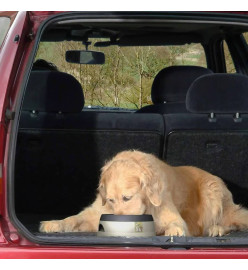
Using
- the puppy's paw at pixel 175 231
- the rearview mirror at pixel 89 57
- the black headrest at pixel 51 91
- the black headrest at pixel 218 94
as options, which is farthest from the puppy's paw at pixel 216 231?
the rearview mirror at pixel 89 57

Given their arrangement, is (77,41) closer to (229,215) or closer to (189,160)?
(189,160)

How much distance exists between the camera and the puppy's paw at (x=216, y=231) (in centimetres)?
529

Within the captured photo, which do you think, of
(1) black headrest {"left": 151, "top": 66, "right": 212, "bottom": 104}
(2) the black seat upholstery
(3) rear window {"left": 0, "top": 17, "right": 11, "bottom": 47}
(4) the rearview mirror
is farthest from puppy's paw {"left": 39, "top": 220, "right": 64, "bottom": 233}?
(1) black headrest {"left": 151, "top": 66, "right": 212, "bottom": 104}

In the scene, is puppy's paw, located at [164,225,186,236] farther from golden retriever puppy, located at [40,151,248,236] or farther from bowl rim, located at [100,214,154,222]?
bowl rim, located at [100,214,154,222]

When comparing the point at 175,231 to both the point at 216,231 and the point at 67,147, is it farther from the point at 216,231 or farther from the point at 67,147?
the point at 67,147

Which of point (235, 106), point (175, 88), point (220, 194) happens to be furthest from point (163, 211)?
point (175, 88)

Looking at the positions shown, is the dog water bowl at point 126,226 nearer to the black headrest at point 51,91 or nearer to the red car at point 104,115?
the red car at point 104,115

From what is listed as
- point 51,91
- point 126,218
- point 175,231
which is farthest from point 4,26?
point 175,231

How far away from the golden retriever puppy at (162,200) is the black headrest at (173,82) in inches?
64.5

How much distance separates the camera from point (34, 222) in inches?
214

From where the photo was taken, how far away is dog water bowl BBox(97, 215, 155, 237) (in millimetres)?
4453

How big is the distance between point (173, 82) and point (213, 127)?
4.89ft

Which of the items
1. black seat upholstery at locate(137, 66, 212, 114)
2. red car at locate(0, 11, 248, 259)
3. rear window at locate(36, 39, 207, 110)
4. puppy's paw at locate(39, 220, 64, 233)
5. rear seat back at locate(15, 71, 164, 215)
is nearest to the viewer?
red car at locate(0, 11, 248, 259)

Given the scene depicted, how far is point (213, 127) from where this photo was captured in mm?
5789
